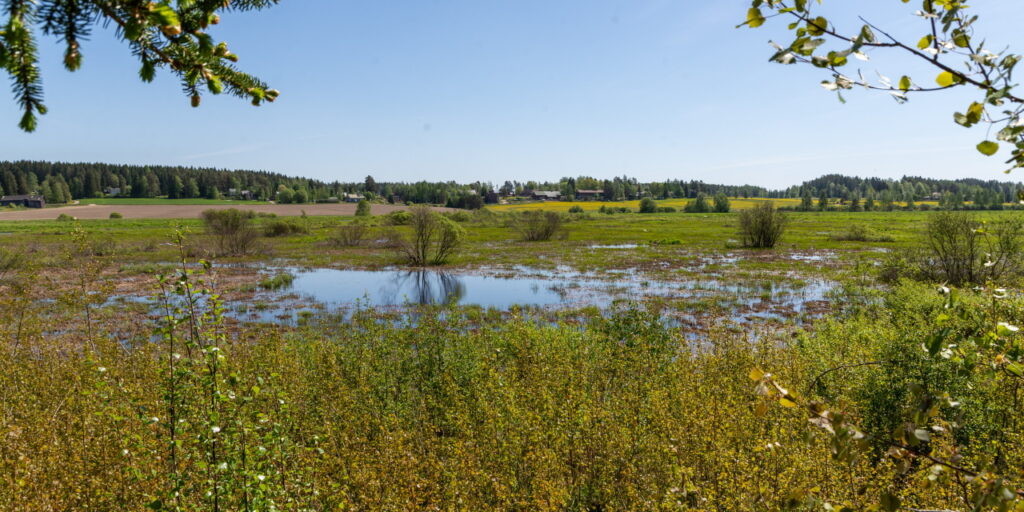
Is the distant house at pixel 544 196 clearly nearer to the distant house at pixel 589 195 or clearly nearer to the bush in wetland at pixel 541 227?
the distant house at pixel 589 195

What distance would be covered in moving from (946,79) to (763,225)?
4383 cm

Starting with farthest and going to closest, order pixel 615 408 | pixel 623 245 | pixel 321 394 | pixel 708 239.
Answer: pixel 708 239 < pixel 623 245 < pixel 321 394 < pixel 615 408

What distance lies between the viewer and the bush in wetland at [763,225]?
40688 mm

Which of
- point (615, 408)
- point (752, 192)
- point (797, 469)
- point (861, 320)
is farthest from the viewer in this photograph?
point (752, 192)

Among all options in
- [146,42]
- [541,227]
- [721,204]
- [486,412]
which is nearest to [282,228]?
[541,227]

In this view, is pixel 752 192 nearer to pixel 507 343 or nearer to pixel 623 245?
pixel 623 245

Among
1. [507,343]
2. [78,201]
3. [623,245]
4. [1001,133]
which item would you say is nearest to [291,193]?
[78,201]

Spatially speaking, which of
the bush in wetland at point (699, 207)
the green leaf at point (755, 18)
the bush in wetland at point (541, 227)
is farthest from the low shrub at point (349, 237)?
the bush in wetland at point (699, 207)

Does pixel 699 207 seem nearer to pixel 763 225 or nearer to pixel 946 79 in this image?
pixel 763 225

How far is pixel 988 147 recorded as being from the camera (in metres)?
1.46

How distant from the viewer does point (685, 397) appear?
6711 millimetres

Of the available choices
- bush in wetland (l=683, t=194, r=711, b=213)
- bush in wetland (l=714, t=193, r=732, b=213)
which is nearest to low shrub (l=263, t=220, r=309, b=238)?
bush in wetland (l=683, t=194, r=711, b=213)

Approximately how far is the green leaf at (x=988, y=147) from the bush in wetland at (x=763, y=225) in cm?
4331

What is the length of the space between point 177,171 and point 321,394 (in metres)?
168
